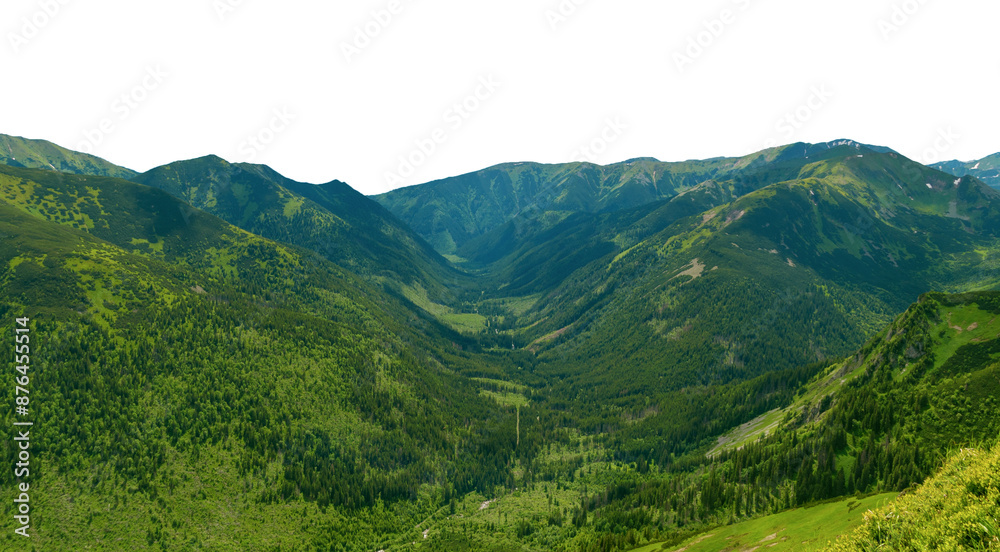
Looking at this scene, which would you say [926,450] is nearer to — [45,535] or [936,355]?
[936,355]

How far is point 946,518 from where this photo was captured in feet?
198

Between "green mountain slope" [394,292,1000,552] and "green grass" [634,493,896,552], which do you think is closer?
"green grass" [634,493,896,552]

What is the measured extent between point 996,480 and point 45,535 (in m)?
219

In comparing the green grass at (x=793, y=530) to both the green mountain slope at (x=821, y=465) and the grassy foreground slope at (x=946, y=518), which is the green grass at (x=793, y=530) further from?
the grassy foreground slope at (x=946, y=518)

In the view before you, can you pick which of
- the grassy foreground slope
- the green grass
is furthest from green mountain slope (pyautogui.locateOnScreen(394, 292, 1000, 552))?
the grassy foreground slope

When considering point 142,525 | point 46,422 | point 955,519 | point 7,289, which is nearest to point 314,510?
point 142,525

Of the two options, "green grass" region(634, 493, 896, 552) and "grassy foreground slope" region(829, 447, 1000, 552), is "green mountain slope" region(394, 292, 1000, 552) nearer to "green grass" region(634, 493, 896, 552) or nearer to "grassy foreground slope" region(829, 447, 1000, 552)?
"green grass" region(634, 493, 896, 552)

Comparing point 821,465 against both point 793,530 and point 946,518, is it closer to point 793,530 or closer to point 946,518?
point 793,530

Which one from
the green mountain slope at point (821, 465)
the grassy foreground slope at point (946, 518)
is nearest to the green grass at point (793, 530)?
the green mountain slope at point (821, 465)

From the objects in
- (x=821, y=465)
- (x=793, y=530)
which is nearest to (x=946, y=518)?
(x=793, y=530)

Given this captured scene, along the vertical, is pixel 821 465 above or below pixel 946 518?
below

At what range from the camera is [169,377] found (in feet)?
609

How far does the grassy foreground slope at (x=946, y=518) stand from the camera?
5575 cm

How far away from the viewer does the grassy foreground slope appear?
55.8 m
